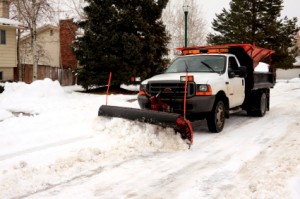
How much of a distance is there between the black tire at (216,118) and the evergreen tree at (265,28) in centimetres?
2916

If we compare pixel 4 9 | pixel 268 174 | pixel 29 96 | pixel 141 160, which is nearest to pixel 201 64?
pixel 141 160

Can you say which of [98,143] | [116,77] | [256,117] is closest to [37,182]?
[98,143]

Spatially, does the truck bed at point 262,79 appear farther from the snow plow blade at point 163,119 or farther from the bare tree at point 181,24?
the bare tree at point 181,24

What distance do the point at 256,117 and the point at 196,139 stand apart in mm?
4035

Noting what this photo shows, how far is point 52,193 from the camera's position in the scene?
4371 millimetres

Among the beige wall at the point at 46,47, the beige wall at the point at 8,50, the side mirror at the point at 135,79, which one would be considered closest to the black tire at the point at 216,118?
the side mirror at the point at 135,79

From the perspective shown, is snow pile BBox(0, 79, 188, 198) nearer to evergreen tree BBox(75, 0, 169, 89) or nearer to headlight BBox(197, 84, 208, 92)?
headlight BBox(197, 84, 208, 92)

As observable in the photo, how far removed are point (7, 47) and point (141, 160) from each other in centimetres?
2337

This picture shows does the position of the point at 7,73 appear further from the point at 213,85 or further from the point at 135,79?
the point at 213,85

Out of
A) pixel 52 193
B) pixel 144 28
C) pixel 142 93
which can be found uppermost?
pixel 144 28

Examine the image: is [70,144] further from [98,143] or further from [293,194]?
[293,194]

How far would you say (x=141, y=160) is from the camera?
5.84 metres

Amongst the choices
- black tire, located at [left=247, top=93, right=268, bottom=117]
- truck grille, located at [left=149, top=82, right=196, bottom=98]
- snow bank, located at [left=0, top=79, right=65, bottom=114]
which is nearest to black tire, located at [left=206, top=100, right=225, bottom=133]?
truck grille, located at [left=149, top=82, right=196, bottom=98]

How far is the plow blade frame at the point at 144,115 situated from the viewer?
255 inches
